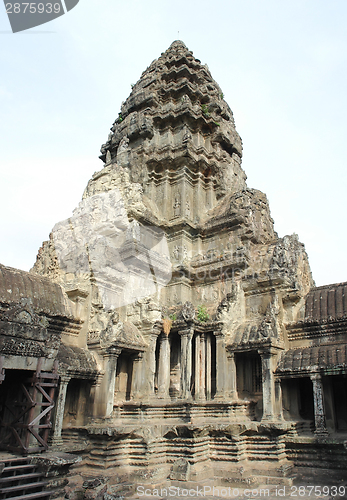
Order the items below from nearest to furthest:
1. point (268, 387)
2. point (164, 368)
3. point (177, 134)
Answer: point (268, 387)
point (164, 368)
point (177, 134)

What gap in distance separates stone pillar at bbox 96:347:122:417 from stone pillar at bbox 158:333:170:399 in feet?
6.10

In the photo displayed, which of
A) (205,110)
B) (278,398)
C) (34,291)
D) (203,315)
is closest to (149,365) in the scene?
(203,315)

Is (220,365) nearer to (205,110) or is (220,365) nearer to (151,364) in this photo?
(151,364)

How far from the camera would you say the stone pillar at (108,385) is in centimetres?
1172

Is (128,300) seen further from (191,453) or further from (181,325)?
(191,453)

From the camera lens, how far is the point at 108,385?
1190 cm

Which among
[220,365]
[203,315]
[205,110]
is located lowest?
[220,365]

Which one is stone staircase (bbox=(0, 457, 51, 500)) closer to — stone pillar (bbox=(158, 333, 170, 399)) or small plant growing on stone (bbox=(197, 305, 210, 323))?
stone pillar (bbox=(158, 333, 170, 399))

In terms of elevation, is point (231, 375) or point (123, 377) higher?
point (231, 375)

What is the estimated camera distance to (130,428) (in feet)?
35.7

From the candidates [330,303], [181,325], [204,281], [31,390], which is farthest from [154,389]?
[330,303]

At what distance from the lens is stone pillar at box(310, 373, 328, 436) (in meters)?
10.9

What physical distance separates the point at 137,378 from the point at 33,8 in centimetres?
1067

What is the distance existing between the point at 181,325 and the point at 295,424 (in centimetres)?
460
